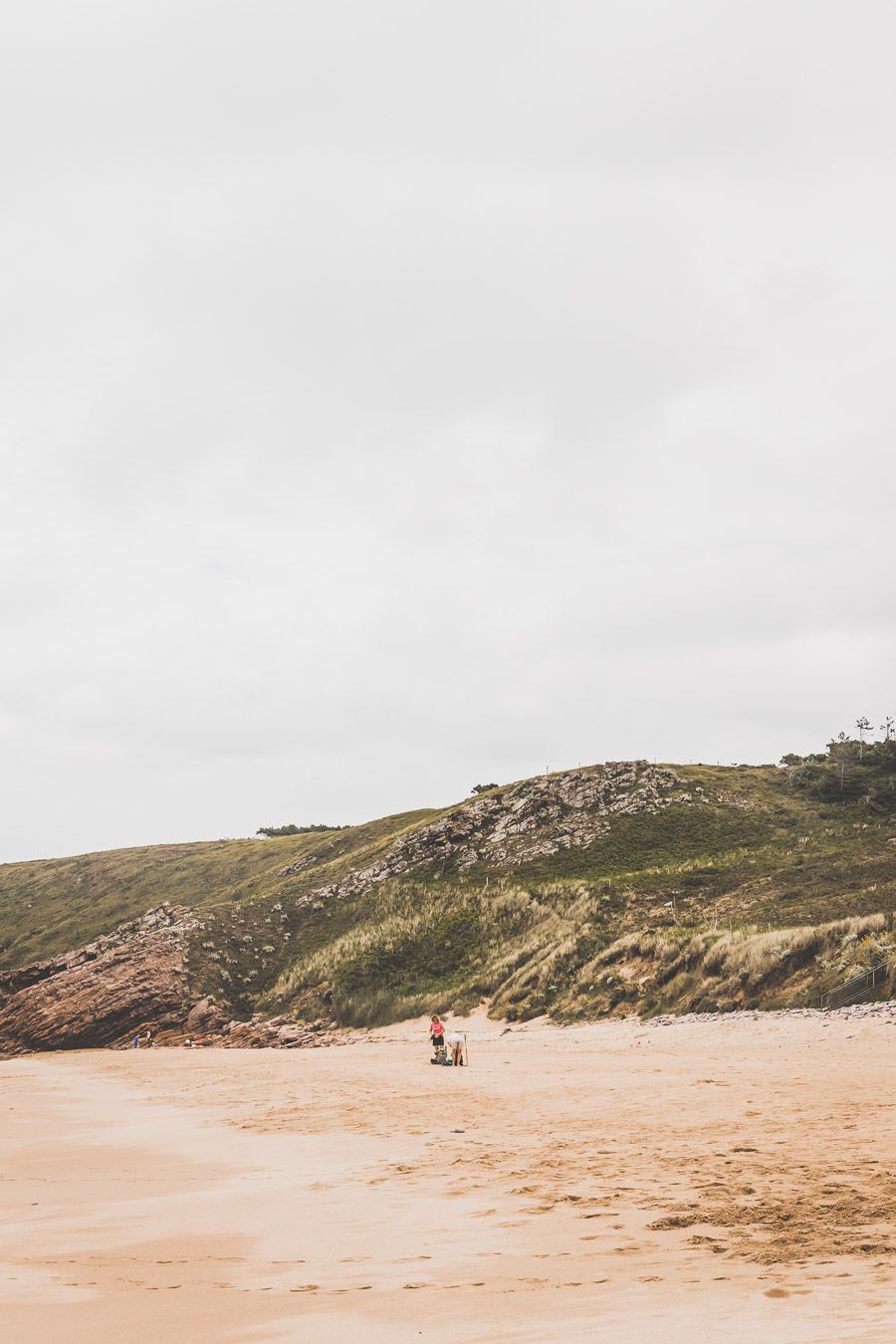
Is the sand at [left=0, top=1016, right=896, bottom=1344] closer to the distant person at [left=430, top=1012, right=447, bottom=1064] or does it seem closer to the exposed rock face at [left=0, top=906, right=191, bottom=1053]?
the distant person at [left=430, top=1012, right=447, bottom=1064]


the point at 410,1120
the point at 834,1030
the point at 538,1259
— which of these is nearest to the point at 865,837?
the point at 834,1030

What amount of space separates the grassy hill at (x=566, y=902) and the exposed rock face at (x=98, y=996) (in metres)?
1.62

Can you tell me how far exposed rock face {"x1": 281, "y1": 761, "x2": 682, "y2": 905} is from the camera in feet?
193

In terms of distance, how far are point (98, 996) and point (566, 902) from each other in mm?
25251

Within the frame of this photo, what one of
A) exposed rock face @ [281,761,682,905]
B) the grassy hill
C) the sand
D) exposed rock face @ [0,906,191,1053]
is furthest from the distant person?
exposed rock face @ [281,761,682,905]

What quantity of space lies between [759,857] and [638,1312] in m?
46.4

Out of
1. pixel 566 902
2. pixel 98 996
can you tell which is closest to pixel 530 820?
pixel 566 902

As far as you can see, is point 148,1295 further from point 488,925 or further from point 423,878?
point 423,878

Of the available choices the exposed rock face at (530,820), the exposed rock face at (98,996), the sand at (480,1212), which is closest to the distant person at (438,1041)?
the sand at (480,1212)

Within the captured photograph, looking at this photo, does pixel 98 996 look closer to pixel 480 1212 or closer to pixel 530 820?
pixel 530 820

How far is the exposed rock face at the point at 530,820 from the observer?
2315 inches

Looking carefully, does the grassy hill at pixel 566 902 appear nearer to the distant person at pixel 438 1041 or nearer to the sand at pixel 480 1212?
the distant person at pixel 438 1041

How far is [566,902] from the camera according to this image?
4616 cm

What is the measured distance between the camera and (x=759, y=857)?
1876 inches
